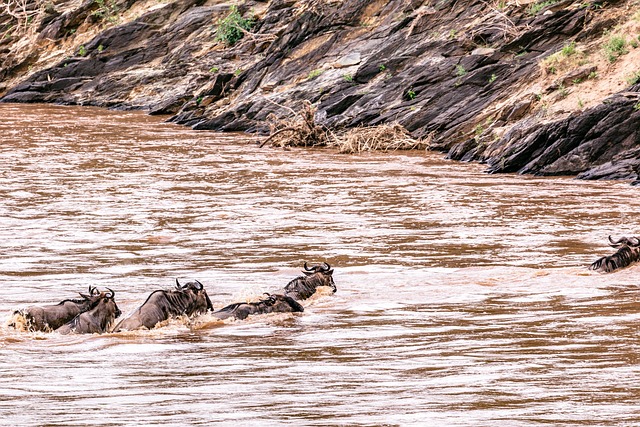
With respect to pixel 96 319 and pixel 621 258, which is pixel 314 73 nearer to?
pixel 621 258

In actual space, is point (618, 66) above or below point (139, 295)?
above

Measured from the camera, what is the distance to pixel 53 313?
1023cm

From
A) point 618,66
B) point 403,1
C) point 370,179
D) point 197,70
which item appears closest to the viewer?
point 370,179

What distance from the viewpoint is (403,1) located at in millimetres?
33312

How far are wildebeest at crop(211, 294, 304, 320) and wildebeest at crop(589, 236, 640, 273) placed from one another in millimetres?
3249

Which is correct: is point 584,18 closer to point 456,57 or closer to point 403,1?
point 456,57

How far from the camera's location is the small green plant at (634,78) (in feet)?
72.9

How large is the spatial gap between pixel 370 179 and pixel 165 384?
14.3m

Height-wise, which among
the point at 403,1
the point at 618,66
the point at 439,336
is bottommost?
the point at 439,336

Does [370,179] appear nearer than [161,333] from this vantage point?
No

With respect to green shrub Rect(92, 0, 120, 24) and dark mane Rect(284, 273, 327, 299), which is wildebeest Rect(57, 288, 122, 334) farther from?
green shrub Rect(92, 0, 120, 24)

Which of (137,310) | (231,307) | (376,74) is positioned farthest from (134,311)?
(376,74)

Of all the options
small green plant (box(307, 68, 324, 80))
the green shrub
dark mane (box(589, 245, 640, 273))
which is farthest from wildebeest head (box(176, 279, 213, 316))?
the green shrub

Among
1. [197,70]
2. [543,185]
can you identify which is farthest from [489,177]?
[197,70]
